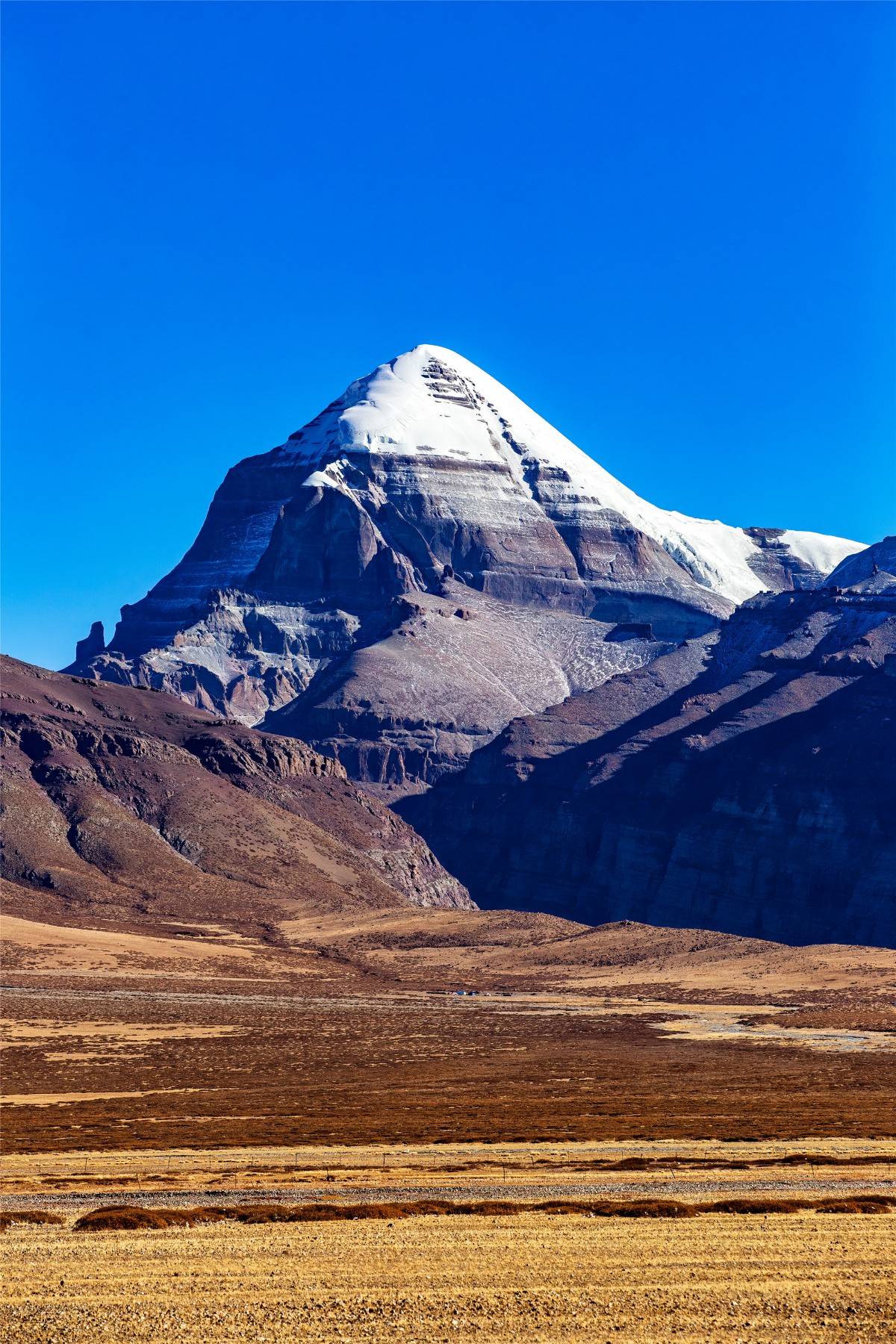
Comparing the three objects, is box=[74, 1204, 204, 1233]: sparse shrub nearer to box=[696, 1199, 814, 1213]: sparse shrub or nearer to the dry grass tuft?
the dry grass tuft

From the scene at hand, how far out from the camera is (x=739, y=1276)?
36.5 metres

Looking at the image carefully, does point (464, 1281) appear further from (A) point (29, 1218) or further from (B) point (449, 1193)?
(A) point (29, 1218)

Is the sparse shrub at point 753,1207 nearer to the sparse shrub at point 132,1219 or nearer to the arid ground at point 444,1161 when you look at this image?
the arid ground at point 444,1161

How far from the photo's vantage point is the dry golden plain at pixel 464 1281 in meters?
33.2

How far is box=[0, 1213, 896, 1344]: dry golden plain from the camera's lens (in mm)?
33156

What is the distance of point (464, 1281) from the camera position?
36250mm

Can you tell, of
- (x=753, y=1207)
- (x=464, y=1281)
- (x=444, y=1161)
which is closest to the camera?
(x=464, y=1281)

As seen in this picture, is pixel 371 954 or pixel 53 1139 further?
pixel 371 954

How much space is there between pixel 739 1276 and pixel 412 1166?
64.5 feet

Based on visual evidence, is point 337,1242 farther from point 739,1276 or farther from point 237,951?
point 237,951

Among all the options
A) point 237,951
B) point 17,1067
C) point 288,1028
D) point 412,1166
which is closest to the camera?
point 412,1166

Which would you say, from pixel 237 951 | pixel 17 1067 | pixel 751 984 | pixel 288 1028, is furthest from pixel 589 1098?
pixel 237 951

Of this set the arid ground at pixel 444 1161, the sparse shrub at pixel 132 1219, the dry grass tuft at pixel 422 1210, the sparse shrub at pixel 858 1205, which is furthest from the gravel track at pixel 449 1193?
the sparse shrub at pixel 132 1219

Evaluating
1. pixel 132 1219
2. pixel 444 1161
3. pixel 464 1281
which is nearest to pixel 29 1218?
pixel 132 1219
